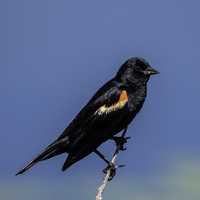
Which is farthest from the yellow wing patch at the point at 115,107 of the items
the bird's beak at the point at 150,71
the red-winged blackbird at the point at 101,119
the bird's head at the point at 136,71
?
the bird's beak at the point at 150,71

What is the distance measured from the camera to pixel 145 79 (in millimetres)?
9742

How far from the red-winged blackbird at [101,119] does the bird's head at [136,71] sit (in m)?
0.08

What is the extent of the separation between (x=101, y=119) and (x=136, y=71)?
927mm

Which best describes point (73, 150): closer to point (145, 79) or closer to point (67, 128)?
point (67, 128)

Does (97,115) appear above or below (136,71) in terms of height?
below

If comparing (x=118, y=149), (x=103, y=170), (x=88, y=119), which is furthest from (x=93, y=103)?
(x=118, y=149)

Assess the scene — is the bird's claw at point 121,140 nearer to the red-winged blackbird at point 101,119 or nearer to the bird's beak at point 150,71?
the red-winged blackbird at point 101,119

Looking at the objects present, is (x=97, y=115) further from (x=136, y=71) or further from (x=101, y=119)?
(x=136, y=71)

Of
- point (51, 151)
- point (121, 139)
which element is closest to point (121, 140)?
point (121, 139)

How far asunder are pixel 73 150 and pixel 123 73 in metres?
1.40

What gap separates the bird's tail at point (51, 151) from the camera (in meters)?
9.18

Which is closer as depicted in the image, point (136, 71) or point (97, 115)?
point (97, 115)

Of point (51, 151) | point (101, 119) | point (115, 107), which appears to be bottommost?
point (51, 151)

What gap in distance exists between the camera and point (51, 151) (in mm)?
9383
